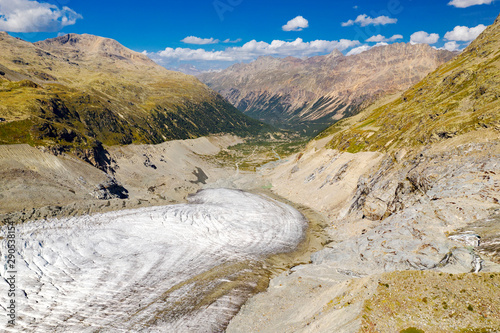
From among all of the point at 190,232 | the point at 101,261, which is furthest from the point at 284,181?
the point at 101,261

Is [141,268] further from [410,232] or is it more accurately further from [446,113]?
[446,113]

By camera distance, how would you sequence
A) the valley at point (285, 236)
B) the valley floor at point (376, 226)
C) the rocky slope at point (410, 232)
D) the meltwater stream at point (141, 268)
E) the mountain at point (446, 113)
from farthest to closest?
the mountain at point (446, 113), the meltwater stream at point (141, 268), the valley at point (285, 236), the valley floor at point (376, 226), the rocky slope at point (410, 232)

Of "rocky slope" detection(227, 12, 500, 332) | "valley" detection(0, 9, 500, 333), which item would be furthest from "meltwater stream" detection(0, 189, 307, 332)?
"rocky slope" detection(227, 12, 500, 332)

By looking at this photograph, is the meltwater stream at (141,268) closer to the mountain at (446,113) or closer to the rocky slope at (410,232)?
the rocky slope at (410,232)

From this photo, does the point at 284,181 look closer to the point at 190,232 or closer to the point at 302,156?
the point at 302,156

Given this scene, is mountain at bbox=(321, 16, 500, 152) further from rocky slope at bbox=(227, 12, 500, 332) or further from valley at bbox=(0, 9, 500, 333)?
valley at bbox=(0, 9, 500, 333)

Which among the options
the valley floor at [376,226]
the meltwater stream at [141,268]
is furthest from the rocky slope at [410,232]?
the meltwater stream at [141,268]

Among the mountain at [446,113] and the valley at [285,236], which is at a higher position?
the mountain at [446,113]
